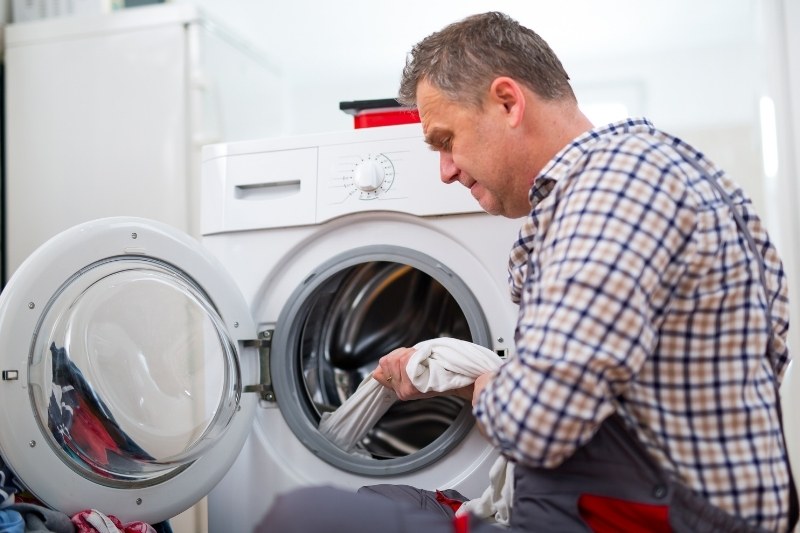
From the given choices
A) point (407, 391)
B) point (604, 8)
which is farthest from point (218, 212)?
point (604, 8)

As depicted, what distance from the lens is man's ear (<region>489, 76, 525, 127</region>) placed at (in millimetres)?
1043

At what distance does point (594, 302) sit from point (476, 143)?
1.16ft

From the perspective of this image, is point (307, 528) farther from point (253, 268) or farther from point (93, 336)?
point (253, 268)

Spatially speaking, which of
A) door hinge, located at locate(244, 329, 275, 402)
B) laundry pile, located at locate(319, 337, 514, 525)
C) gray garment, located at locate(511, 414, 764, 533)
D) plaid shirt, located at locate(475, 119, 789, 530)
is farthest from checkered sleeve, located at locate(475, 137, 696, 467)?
door hinge, located at locate(244, 329, 275, 402)

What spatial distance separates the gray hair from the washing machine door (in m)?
0.54

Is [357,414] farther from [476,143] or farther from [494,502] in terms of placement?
[476,143]

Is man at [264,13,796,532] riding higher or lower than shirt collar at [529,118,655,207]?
lower

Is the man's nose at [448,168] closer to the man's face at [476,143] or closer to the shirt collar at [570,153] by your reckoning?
the man's face at [476,143]

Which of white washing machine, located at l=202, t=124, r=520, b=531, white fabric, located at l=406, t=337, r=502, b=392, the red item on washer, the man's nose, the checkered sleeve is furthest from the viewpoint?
the red item on washer

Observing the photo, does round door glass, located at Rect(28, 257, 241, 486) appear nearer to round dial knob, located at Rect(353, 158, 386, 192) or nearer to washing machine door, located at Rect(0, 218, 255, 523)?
washing machine door, located at Rect(0, 218, 255, 523)

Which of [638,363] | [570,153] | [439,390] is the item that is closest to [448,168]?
[570,153]

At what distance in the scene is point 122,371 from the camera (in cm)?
132

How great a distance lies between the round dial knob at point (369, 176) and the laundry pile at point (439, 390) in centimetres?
31

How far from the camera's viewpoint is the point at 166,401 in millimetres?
1355
